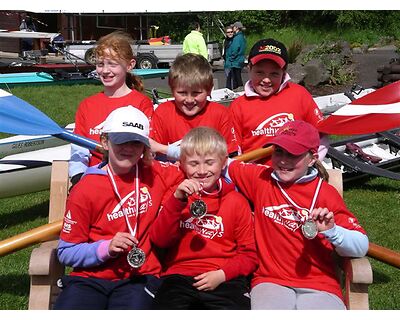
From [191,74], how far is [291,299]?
1.41m

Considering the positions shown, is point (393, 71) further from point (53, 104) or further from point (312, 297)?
point (312, 297)

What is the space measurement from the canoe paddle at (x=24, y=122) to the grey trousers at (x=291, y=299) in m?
1.45

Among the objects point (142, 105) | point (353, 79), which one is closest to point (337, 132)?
point (142, 105)

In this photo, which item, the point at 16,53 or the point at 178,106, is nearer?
the point at 178,106

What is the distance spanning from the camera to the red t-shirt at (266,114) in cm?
388

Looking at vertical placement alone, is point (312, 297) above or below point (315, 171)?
below

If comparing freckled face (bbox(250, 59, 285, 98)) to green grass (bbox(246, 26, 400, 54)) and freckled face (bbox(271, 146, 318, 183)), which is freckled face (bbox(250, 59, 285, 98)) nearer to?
freckled face (bbox(271, 146, 318, 183))

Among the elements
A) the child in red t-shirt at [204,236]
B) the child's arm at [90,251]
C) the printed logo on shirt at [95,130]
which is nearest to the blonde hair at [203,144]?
the child in red t-shirt at [204,236]

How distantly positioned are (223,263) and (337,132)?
54.8 inches

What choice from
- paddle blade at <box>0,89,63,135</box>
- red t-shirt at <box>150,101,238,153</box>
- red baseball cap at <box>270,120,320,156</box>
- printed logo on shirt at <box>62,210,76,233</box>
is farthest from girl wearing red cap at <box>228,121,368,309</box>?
paddle blade at <box>0,89,63,135</box>

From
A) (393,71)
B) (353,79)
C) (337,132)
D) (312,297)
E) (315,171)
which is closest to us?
(312,297)

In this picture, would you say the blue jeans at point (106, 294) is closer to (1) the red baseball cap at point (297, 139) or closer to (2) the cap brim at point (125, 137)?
(2) the cap brim at point (125, 137)

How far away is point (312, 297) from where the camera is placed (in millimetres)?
2949

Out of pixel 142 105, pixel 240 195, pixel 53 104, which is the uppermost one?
pixel 142 105
